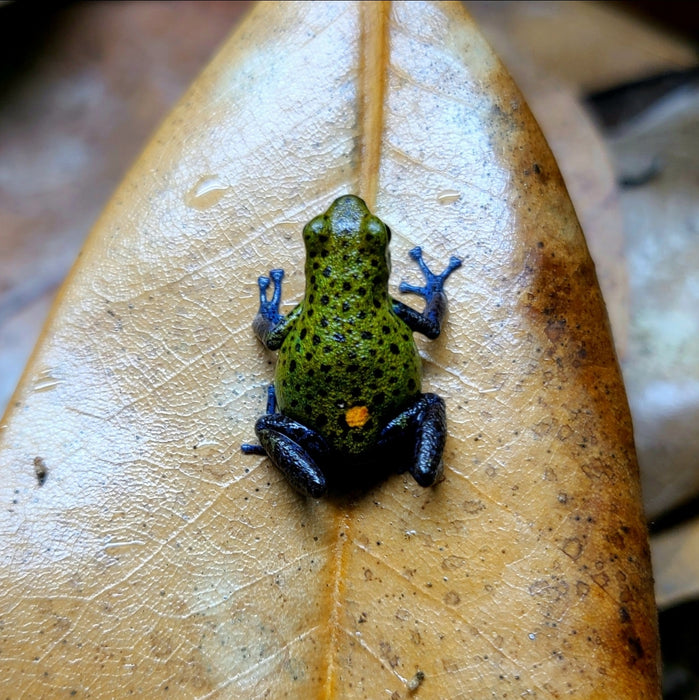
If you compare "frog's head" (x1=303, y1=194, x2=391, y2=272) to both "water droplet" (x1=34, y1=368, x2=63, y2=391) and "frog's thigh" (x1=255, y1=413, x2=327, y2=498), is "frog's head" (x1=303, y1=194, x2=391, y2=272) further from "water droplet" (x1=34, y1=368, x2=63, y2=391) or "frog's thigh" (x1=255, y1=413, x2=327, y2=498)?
"water droplet" (x1=34, y1=368, x2=63, y2=391)

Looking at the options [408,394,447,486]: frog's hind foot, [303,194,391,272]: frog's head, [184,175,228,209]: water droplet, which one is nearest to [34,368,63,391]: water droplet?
[184,175,228,209]: water droplet

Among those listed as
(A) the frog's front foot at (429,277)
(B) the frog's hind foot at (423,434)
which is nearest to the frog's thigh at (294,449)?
(B) the frog's hind foot at (423,434)

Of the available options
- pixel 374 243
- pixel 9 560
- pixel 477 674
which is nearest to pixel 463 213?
pixel 374 243

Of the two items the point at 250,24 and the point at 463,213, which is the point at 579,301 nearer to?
the point at 463,213

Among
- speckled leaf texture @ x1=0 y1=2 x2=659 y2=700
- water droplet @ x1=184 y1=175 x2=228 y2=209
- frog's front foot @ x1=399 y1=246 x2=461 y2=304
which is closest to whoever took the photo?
speckled leaf texture @ x1=0 y1=2 x2=659 y2=700

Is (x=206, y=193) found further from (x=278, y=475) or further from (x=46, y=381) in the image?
(x=278, y=475)

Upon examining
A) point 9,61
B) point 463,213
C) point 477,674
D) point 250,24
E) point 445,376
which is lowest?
point 477,674

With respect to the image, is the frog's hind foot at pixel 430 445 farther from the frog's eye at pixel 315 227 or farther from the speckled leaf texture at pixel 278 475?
the frog's eye at pixel 315 227
